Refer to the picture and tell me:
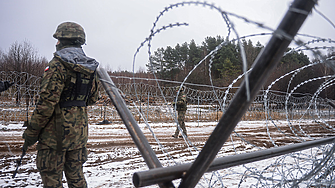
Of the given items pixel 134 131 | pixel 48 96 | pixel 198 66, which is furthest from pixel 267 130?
pixel 198 66

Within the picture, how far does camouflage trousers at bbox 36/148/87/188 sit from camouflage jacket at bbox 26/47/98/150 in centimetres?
7

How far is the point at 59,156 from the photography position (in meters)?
1.98

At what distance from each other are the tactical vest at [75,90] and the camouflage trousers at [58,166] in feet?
1.46

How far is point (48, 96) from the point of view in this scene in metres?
1.90

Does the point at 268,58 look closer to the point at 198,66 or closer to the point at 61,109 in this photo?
the point at 61,109

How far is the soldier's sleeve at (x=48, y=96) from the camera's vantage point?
1.89m

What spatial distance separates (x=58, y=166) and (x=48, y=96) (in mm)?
624

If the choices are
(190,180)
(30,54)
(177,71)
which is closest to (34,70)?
(30,54)

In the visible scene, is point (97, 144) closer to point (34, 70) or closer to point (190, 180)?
point (190, 180)

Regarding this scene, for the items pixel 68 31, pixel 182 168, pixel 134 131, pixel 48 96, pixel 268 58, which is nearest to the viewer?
pixel 268 58

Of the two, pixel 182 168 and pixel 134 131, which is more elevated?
pixel 134 131

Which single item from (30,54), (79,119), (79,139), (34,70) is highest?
(30,54)

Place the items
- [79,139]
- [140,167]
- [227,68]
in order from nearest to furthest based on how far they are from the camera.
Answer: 1. [79,139]
2. [140,167]
3. [227,68]

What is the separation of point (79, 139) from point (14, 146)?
515 centimetres
